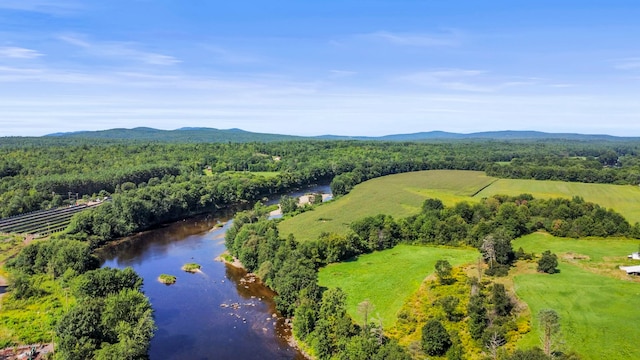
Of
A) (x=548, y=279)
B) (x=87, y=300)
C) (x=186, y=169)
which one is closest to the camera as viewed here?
(x=87, y=300)

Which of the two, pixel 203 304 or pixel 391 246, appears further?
pixel 391 246

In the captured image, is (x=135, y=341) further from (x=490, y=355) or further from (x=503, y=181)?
(x=503, y=181)

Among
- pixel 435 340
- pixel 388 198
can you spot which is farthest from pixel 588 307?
pixel 388 198

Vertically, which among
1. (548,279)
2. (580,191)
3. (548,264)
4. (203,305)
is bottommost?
(203,305)

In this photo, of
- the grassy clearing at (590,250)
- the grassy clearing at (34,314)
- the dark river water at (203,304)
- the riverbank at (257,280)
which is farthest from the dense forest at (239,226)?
the dark river water at (203,304)

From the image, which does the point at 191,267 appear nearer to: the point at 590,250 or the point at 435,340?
the point at 435,340

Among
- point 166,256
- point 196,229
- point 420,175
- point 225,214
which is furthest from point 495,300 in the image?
point 420,175

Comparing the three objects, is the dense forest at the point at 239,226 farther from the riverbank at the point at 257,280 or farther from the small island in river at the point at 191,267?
the small island in river at the point at 191,267
